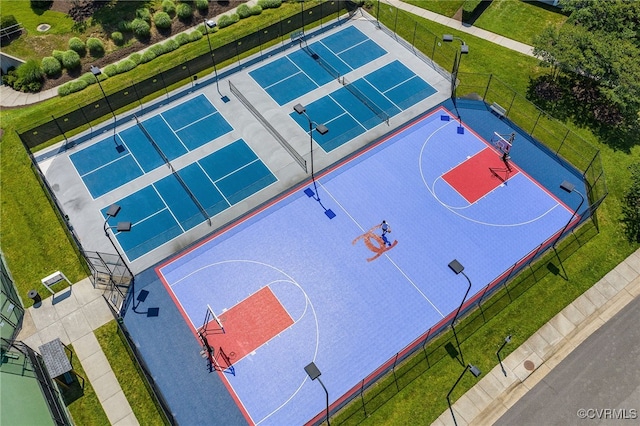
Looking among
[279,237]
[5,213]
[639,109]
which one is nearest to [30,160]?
[5,213]

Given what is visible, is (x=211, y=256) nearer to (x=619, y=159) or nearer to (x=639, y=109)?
(x=619, y=159)

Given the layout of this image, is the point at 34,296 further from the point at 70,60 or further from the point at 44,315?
the point at 70,60

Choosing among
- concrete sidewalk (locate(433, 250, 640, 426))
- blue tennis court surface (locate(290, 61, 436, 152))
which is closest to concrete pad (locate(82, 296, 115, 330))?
blue tennis court surface (locate(290, 61, 436, 152))

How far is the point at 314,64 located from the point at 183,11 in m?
13.9

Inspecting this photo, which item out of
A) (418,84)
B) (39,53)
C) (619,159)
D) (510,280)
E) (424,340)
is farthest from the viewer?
(39,53)

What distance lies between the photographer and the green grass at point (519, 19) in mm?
45188

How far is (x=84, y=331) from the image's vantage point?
28.8m

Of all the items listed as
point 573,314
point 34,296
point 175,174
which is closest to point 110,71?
point 175,174

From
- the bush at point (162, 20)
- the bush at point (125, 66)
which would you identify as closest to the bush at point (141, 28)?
the bush at point (162, 20)

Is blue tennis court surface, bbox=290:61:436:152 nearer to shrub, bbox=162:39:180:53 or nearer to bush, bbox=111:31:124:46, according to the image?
shrub, bbox=162:39:180:53

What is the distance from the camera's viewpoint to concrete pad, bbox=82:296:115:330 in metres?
29.1

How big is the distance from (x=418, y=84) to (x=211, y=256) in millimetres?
22354

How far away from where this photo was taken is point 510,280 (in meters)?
30.1

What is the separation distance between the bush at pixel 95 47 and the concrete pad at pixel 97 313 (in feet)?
80.1
